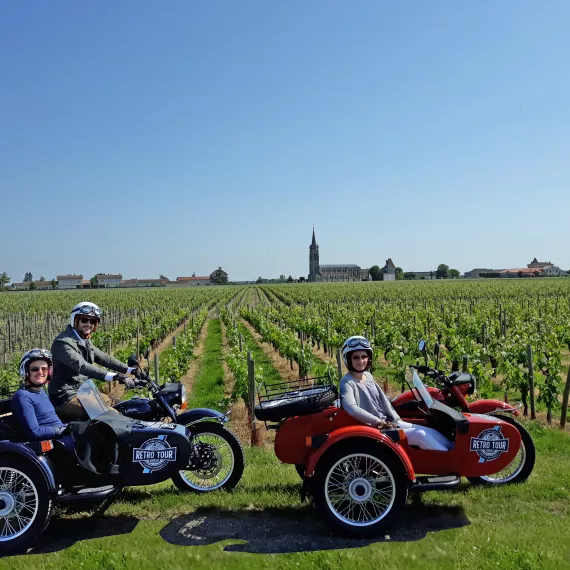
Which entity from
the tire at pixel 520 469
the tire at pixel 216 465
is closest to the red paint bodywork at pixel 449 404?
the tire at pixel 520 469

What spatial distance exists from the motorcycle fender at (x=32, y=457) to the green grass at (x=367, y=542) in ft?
1.63

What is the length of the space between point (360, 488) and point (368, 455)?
314 millimetres

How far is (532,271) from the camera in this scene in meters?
A: 137

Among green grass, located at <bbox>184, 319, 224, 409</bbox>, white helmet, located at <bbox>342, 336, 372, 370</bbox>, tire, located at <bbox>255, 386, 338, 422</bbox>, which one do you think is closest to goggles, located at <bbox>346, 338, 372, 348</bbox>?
white helmet, located at <bbox>342, 336, 372, 370</bbox>

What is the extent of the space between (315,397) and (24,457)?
7.91 feet

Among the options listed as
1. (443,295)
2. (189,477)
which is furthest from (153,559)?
(443,295)

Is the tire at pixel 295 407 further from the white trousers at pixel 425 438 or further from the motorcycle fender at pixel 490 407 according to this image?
the motorcycle fender at pixel 490 407

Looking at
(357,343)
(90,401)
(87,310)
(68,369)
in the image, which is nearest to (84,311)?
(87,310)

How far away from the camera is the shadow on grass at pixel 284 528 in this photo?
3.76m

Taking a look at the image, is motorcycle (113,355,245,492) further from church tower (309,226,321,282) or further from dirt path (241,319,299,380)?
church tower (309,226,321,282)

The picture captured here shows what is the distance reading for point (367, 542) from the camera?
3744mm

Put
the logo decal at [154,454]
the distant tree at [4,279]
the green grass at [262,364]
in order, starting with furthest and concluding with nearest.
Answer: the distant tree at [4,279] → the green grass at [262,364] → the logo decal at [154,454]

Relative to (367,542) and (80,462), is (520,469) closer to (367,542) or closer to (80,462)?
(367,542)

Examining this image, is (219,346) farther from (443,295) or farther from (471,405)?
(443,295)
